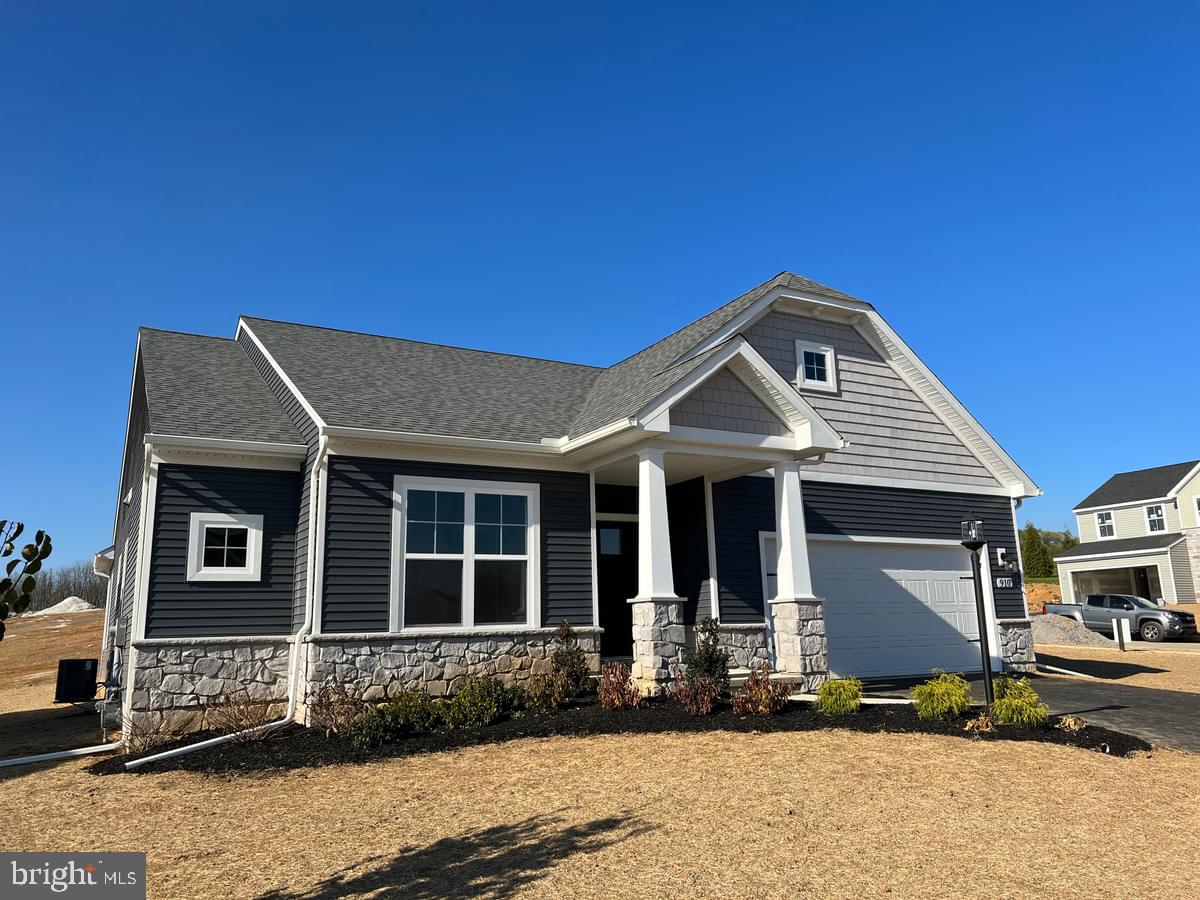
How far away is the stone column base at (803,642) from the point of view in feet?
39.2

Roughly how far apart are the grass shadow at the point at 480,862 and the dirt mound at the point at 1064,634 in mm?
21715

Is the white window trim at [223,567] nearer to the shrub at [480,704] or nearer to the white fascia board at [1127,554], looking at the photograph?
the shrub at [480,704]

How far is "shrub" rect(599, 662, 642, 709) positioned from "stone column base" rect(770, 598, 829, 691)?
248cm

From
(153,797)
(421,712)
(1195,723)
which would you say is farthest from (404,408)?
(1195,723)

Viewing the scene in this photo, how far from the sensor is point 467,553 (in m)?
11.8

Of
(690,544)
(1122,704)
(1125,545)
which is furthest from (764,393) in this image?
(1125,545)

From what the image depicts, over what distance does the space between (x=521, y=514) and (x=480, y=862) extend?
6.81m

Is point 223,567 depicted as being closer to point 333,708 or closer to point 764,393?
point 333,708

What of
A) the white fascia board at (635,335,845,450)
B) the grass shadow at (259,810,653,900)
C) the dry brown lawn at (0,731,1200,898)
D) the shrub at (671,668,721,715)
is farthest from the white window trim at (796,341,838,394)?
the grass shadow at (259,810,653,900)

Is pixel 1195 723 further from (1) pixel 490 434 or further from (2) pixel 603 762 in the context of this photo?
(1) pixel 490 434

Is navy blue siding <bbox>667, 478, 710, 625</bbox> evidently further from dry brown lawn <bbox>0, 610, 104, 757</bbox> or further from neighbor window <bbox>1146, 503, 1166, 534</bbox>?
neighbor window <bbox>1146, 503, 1166, 534</bbox>

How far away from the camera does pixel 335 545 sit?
10953 millimetres

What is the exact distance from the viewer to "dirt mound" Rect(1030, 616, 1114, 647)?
965 inches

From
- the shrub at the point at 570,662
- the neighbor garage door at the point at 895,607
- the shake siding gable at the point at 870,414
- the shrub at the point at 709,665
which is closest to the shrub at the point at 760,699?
the shrub at the point at 709,665
